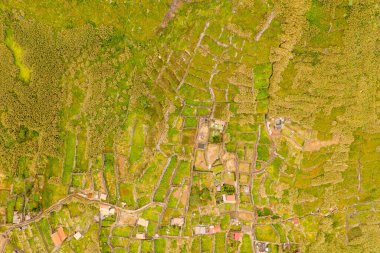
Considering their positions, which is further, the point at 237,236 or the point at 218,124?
the point at 237,236

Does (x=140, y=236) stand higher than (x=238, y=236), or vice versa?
(x=238, y=236)

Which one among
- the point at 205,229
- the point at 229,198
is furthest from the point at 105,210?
the point at 229,198

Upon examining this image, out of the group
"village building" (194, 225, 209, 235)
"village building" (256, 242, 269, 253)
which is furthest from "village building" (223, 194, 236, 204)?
"village building" (256, 242, 269, 253)

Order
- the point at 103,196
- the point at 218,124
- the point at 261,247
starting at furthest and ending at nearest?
the point at 261,247, the point at 103,196, the point at 218,124

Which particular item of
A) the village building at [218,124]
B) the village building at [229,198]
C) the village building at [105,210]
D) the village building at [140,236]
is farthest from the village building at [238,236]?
the village building at [105,210]

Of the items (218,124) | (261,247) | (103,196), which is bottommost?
(261,247)

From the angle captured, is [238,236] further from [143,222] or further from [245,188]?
[143,222]

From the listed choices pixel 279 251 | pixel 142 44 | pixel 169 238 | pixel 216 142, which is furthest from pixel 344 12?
pixel 169 238

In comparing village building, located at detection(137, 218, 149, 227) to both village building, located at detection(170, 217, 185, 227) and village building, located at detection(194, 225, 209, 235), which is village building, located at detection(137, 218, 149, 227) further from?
village building, located at detection(194, 225, 209, 235)
